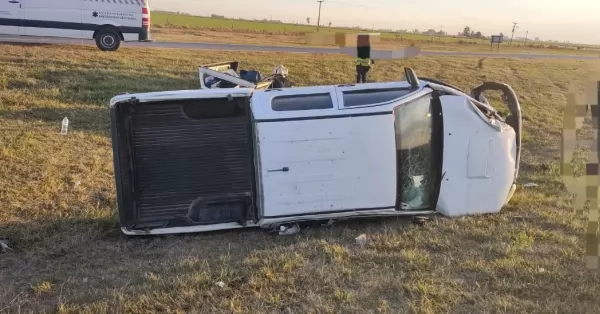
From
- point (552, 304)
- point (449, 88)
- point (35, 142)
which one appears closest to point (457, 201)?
point (449, 88)

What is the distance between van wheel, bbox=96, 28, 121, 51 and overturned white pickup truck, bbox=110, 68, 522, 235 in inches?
422

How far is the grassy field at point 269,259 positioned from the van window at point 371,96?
3.77ft

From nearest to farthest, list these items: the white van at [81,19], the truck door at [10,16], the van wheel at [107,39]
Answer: the truck door at [10,16] → the white van at [81,19] → the van wheel at [107,39]

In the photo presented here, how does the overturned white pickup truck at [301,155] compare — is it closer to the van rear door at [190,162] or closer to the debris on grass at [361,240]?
the van rear door at [190,162]

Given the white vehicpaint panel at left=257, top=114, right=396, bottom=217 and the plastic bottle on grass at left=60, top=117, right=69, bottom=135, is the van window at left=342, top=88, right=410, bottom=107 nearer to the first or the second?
the white vehicpaint panel at left=257, top=114, right=396, bottom=217

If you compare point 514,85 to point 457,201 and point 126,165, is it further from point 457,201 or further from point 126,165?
point 126,165

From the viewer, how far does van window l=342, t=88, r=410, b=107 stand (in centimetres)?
455

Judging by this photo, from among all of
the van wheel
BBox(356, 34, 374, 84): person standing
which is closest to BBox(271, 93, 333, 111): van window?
BBox(356, 34, 374, 84): person standing

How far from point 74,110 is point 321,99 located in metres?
Result: 6.18

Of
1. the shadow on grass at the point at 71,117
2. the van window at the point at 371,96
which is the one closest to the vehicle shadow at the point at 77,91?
the shadow on grass at the point at 71,117

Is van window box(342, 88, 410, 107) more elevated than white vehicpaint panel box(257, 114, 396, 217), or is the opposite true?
van window box(342, 88, 410, 107)

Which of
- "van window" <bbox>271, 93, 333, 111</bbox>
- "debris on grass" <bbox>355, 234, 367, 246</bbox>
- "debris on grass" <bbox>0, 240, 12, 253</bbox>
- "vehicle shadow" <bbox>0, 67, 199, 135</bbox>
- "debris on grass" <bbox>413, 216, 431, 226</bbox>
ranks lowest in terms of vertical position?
"debris on grass" <bbox>0, 240, 12, 253</bbox>

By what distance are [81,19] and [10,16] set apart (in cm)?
164

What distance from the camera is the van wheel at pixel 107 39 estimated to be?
46.4 feet
